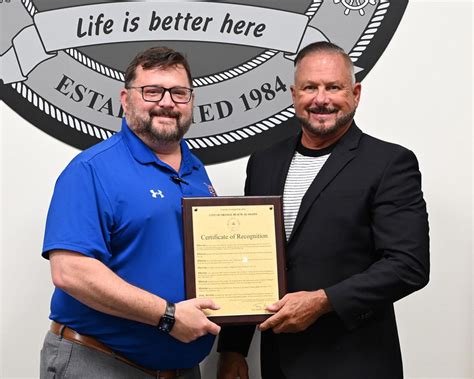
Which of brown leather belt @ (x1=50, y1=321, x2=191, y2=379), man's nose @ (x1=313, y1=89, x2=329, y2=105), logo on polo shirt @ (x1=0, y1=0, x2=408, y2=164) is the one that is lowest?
brown leather belt @ (x1=50, y1=321, x2=191, y2=379)

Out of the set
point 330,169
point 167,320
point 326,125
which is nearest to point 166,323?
point 167,320

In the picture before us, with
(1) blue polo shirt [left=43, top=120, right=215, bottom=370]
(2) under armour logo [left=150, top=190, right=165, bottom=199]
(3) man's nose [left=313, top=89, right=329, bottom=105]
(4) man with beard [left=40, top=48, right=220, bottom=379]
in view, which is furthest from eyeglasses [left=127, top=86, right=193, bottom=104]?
(3) man's nose [left=313, top=89, right=329, bottom=105]

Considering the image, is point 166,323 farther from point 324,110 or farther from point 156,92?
point 324,110

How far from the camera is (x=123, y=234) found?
5.06ft

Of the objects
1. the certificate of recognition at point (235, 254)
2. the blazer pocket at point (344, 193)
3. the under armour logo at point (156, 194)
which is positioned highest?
the under armour logo at point (156, 194)

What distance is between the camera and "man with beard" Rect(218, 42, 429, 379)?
5.10ft

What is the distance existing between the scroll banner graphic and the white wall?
22 centimetres

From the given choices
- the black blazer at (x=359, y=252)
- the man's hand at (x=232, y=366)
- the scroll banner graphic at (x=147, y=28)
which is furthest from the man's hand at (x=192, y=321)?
the scroll banner graphic at (x=147, y=28)

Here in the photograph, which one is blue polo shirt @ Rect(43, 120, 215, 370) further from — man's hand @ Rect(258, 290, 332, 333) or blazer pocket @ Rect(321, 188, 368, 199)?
blazer pocket @ Rect(321, 188, 368, 199)

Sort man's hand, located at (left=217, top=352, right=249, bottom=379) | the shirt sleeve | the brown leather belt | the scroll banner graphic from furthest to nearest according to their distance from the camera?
the scroll banner graphic, man's hand, located at (left=217, top=352, right=249, bottom=379), the brown leather belt, the shirt sleeve

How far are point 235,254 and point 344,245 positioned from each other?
290 millimetres

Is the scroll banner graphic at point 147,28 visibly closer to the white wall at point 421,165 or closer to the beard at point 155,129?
the white wall at point 421,165

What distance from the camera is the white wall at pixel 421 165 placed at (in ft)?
6.90

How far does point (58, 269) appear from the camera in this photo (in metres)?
1.49
